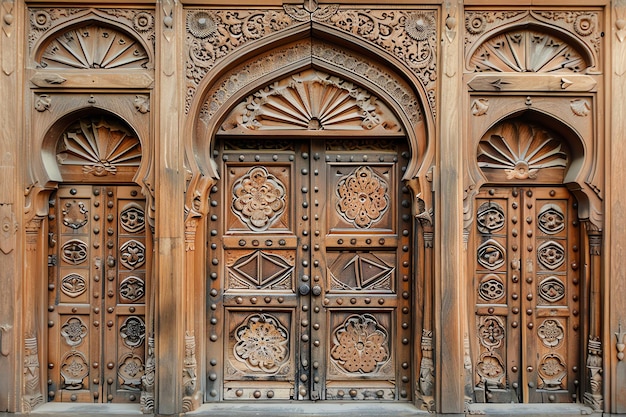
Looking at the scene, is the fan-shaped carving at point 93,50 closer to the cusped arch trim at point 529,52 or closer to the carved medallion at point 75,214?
the carved medallion at point 75,214

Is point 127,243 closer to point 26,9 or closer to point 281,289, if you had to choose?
point 281,289

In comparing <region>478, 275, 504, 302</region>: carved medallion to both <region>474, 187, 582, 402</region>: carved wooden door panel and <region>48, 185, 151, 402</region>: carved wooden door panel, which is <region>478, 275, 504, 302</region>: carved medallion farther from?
<region>48, 185, 151, 402</region>: carved wooden door panel

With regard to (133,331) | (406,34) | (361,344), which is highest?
(406,34)

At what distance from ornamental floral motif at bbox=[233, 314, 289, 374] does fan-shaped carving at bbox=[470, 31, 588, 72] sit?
2.52 m

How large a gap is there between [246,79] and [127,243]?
1572 mm

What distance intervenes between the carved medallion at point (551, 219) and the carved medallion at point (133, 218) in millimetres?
3104

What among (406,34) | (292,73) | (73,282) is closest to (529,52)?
(406,34)

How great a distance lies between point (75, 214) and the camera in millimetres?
4352

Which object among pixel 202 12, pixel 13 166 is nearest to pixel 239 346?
pixel 13 166

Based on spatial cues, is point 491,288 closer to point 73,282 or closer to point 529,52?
point 529,52

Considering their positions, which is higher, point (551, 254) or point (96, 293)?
point (551, 254)

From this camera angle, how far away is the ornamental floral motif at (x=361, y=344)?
439cm

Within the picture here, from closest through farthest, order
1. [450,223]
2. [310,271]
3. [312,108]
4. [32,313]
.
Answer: [450,223], [32,313], [312,108], [310,271]

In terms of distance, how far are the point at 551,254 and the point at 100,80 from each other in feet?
12.1
